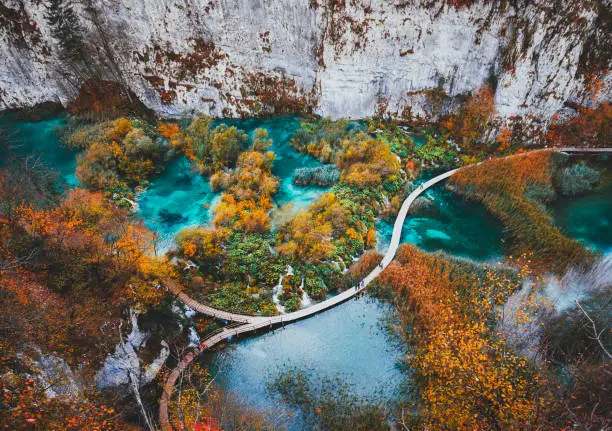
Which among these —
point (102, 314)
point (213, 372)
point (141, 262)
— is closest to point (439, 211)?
point (213, 372)

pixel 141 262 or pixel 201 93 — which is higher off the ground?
pixel 201 93

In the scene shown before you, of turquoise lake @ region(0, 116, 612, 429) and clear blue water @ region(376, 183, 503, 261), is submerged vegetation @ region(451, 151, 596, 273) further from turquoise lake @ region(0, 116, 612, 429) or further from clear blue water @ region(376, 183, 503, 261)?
turquoise lake @ region(0, 116, 612, 429)

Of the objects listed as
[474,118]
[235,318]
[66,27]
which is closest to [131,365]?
[235,318]

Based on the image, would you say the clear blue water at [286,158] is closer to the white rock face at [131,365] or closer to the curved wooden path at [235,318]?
the curved wooden path at [235,318]

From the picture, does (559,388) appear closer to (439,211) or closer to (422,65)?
(439,211)

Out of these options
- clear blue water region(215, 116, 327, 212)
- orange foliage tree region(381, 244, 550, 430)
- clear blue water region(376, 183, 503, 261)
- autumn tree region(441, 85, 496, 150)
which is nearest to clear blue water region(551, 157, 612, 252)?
clear blue water region(376, 183, 503, 261)
